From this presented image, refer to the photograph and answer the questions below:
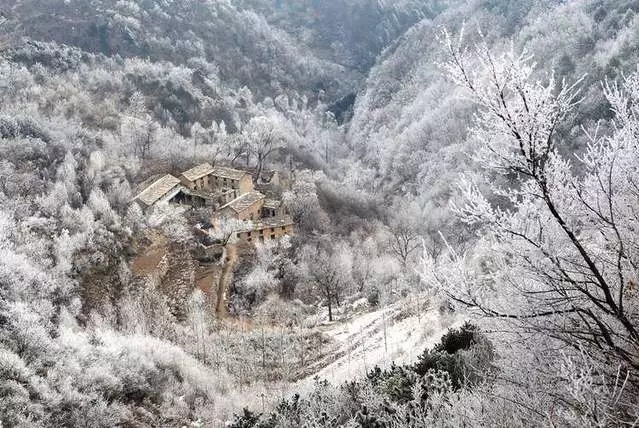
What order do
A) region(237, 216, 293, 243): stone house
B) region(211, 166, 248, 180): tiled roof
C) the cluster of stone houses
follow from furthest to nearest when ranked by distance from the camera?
region(211, 166, 248, 180): tiled roof, the cluster of stone houses, region(237, 216, 293, 243): stone house

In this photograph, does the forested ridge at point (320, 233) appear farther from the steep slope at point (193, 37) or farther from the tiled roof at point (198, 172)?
the tiled roof at point (198, 172)

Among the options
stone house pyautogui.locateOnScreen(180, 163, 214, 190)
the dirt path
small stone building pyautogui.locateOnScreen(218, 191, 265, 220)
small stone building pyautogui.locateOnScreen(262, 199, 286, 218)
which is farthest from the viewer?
stone house pyautogui.locateOnScreen(180, 163, 214, 190)

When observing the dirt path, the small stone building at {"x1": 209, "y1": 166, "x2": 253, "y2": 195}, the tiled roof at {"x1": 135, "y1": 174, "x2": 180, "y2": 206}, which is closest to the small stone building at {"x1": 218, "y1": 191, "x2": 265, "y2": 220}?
the small stone building at {"x1": 209, "y1": 166, "x2": 253, "y2": 195}

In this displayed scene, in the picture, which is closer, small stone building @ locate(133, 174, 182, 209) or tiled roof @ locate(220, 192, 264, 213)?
small stone building @ locate(133, 174, 182, 209)

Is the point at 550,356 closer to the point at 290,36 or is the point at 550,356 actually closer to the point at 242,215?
the point at 242,215

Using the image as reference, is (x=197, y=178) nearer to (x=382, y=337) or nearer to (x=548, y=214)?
(x=382, y=337)

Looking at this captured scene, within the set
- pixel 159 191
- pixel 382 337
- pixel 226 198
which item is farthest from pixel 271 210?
pixel 382 337

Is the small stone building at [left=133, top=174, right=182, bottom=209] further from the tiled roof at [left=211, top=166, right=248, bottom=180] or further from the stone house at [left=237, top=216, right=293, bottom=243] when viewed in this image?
the stone house at [left=237, top=216, right=293, bottom=243]
